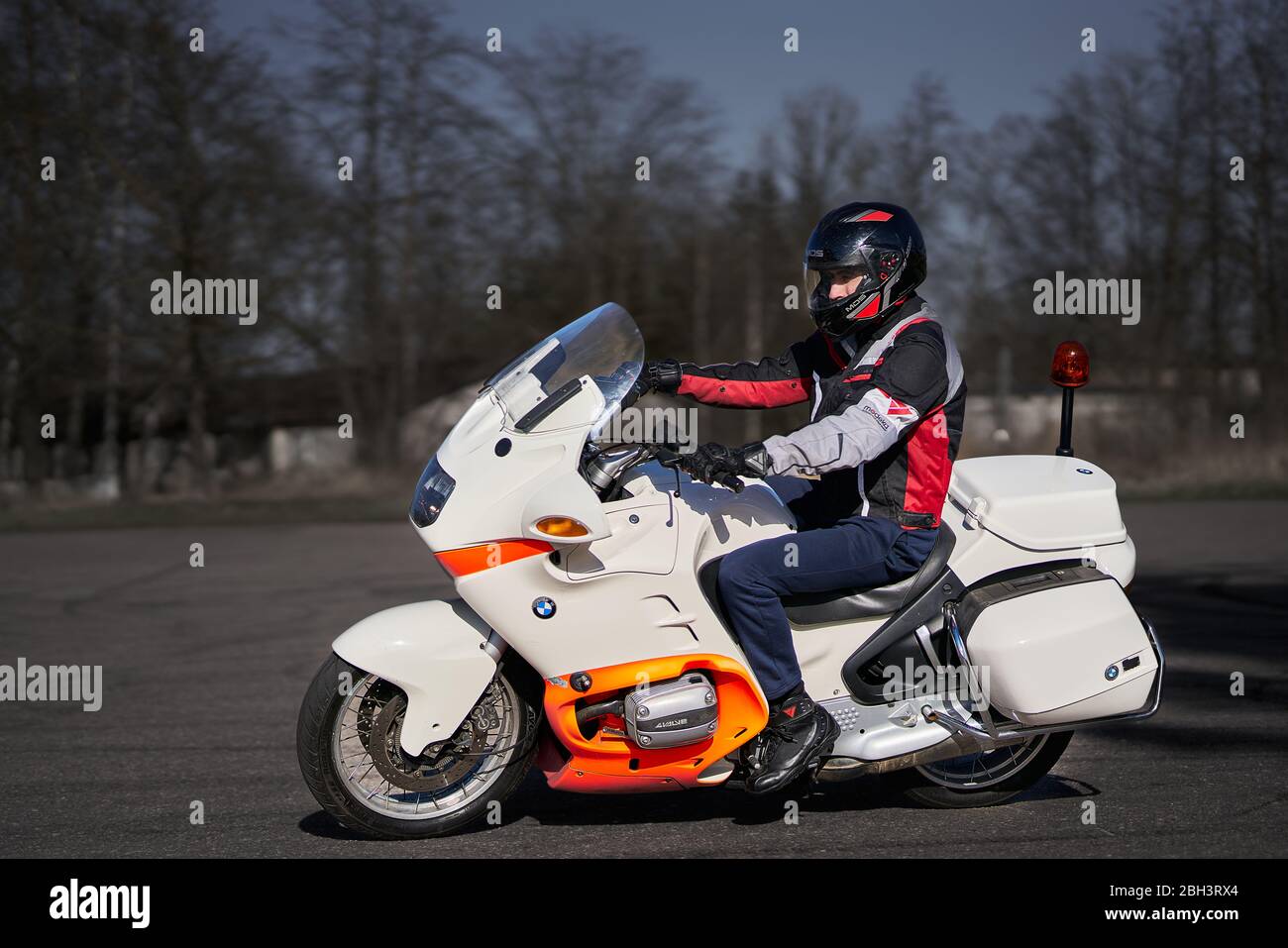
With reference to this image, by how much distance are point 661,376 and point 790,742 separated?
1.48 meters

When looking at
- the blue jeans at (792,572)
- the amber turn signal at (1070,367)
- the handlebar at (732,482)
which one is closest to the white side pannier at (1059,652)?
the blue jeans at (792,572)

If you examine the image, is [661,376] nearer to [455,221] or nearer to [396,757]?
[396,757]

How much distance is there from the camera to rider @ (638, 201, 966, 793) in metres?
4.42

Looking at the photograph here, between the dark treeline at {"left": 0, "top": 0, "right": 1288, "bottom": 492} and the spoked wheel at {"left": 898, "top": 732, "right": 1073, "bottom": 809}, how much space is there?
16.9 m

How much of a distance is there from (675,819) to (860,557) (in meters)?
1.26

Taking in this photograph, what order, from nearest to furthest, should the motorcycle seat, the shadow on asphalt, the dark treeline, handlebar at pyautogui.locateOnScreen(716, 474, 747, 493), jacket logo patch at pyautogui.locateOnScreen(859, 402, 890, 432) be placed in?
1. handlebar at pyautogui.locateOnScreen(716, 474, 747, 493)
2. jacket logo patch at pyautogui.locateOnScreen(859, 402, 890, 432)
3. the motorcycle seat
4. the shadow on asphalt
5. the dark treeline

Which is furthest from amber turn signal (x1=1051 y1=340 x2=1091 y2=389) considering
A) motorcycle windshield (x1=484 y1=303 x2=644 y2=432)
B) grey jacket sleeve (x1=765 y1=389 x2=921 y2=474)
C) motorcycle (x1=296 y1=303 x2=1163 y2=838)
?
motorcycle windshield (x1=484 y1=303 x2=644 y2=432)

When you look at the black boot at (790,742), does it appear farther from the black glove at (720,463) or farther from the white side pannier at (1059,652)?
the black glove at (720,463)

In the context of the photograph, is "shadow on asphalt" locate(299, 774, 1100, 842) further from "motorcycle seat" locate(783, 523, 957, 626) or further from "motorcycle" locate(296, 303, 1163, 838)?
"motorcycle seat" locate(783, 523, 957, 626)

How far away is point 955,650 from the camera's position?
4.68m

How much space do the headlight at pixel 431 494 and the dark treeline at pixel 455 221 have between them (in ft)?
57.1

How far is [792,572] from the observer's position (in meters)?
4.48
